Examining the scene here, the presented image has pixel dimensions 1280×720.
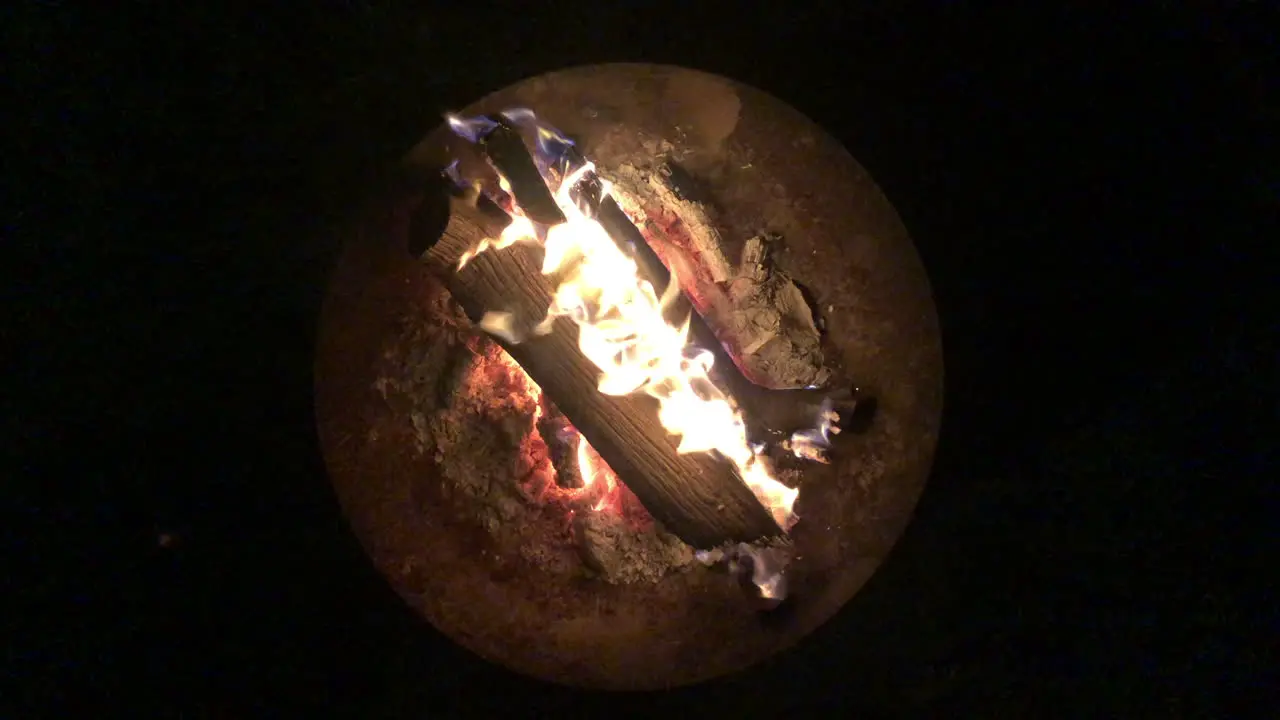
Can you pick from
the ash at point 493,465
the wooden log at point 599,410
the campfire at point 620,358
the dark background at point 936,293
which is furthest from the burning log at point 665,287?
Answer: the dark background at point 936,293

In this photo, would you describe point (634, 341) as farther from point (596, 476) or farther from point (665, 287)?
point (596, 476)

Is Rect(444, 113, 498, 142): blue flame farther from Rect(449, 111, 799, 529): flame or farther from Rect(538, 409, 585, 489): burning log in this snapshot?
Rect(538, 409, 585, 489): burning log

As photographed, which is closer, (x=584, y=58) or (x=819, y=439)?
(x=819, y=439)

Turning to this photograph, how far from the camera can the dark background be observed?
2033 millimetres

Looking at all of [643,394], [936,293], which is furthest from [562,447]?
[936,293]

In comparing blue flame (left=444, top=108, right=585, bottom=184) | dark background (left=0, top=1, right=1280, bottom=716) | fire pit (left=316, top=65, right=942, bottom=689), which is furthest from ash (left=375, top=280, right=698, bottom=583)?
dark background (left=0, top=1, right=1280, bottom=716)

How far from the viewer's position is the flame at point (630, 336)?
57.1 inches

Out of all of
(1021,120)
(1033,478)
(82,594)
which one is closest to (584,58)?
(1021,120)

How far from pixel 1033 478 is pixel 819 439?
95 cm

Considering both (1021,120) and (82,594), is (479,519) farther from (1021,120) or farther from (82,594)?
(1021,120)

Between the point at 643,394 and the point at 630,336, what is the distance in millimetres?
136

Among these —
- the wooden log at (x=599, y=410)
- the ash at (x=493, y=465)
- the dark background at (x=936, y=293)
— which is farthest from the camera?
the dark background at (x=936, y=293)

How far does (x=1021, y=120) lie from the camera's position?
209 cm

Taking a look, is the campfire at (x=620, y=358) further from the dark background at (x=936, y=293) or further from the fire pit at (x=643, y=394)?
the dark background at (x=936, y=293)
